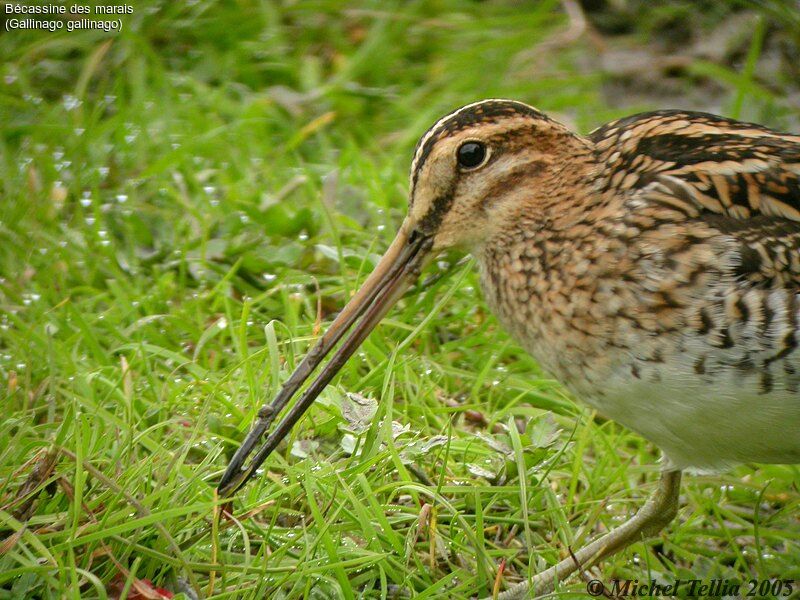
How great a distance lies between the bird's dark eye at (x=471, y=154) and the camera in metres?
2.99

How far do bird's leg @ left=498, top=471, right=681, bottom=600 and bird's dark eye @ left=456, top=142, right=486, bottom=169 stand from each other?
106cm

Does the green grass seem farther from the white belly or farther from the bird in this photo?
the white belly

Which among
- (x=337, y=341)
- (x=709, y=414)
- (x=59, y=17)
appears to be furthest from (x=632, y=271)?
(x=59, y=17)

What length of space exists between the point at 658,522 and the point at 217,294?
5.61 ft

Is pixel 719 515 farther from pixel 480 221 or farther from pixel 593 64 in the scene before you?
pixel 593 64

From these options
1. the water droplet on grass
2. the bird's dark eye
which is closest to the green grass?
the water droplet on grass

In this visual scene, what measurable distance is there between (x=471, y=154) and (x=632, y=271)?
1.84 ft

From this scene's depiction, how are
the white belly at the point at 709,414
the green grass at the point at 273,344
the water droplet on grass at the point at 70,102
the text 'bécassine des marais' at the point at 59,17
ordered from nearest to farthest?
1. the white belly at the point at 709,414
2. the green grass at the point at 273,344
3. the water droplet on grass at the point at 70,102
4. the text 'bécassine des marais' at the point at 59,17

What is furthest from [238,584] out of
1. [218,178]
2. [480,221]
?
[218,178]

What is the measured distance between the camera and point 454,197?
303 cm

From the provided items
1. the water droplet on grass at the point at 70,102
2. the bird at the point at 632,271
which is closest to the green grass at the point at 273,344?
the water droplet on grass at the point at 70,102

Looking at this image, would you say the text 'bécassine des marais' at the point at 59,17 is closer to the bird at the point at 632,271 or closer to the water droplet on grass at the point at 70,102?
the water droplet on grass at the point at 70,102

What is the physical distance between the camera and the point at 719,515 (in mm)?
3357

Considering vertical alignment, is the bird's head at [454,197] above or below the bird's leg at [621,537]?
above
